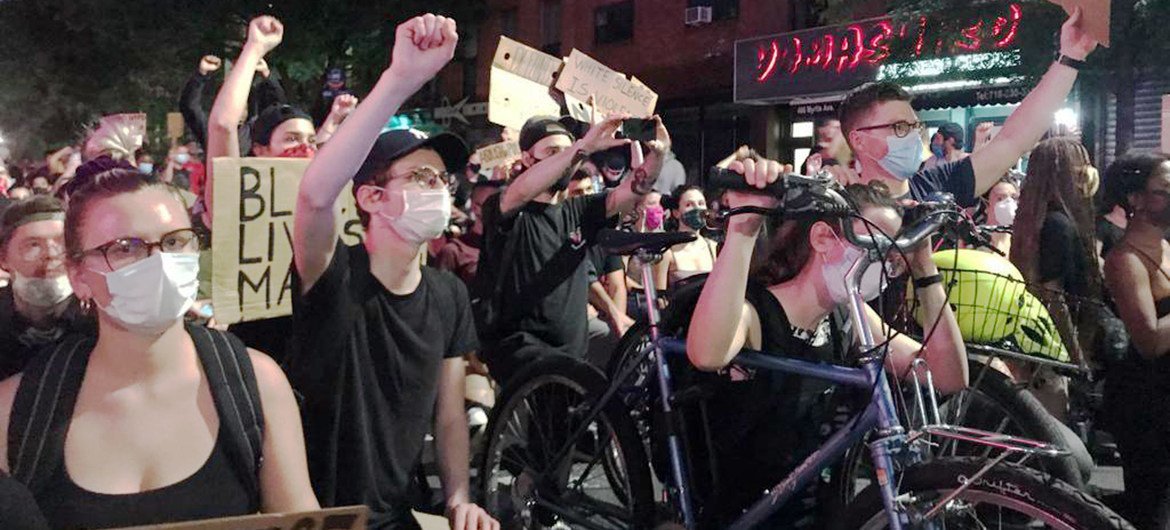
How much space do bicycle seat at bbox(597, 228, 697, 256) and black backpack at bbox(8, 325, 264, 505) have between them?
6.53 ft

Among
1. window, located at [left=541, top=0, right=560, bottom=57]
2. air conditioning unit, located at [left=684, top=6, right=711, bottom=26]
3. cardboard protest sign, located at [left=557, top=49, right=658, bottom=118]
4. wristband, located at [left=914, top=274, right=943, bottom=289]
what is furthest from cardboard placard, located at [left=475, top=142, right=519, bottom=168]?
window, located at [left=541, top=0, right=560, bottom=57]

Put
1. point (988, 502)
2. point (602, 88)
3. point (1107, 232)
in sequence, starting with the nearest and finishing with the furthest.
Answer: point (988, 502), point (1107, 232), point (602, 88)

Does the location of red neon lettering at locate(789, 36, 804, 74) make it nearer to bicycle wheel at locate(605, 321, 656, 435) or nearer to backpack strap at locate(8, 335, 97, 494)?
bicycle wheel at locate(605, 321, 656, 435)

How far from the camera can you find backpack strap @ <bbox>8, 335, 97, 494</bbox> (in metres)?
2.08

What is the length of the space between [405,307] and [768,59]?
16.8m

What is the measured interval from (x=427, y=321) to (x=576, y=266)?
7.16ft

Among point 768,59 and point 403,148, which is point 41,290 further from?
point 768,59

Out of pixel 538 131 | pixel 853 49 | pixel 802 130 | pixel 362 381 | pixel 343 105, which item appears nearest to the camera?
pixel 362 381

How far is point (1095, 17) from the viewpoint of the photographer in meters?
4.35

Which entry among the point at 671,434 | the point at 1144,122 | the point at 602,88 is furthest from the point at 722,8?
the point at 671,434

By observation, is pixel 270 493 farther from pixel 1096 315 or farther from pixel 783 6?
pixel 783 6

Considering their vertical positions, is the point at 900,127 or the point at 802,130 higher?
the point at 802,130

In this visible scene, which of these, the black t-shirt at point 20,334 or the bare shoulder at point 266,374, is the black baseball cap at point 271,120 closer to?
the black t-shirt at point 20,334

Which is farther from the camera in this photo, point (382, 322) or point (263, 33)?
point (263, 33)
